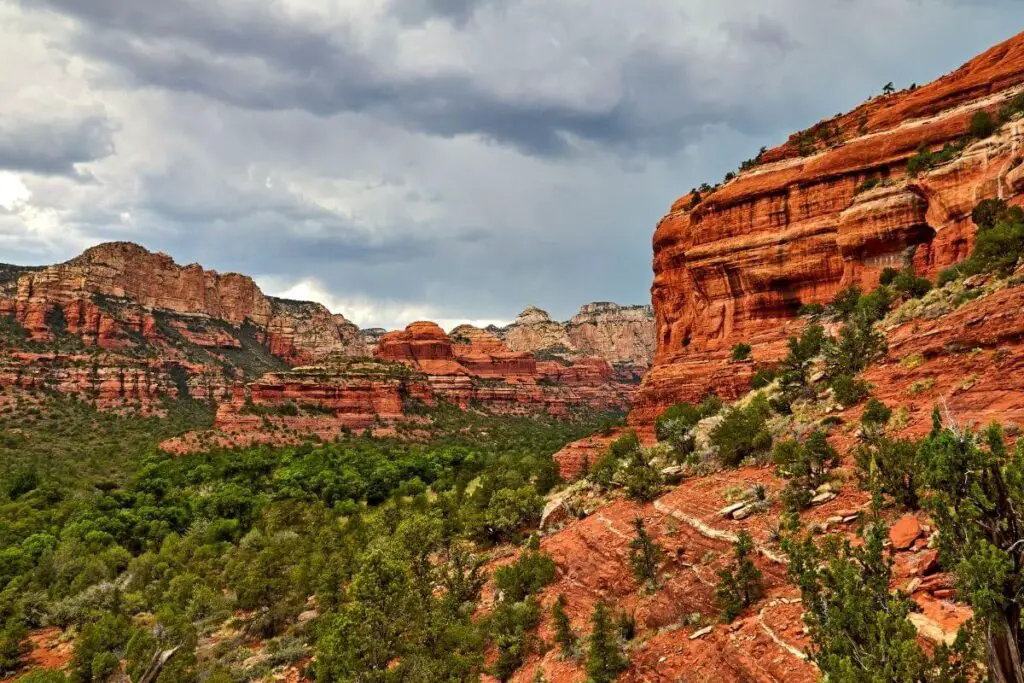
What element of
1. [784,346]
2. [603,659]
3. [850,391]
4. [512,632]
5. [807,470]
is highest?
[784,346]

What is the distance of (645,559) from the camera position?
1666 cm

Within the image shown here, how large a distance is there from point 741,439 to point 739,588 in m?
8.96

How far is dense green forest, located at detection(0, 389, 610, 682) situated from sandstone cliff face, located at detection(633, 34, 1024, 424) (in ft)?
61.7

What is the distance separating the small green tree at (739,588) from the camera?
1271 centimetres

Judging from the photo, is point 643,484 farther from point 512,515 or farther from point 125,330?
point 125,330

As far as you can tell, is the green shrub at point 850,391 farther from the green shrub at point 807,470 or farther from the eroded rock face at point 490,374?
the eroded rock face at point 490,374

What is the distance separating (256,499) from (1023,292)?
57.5 meters

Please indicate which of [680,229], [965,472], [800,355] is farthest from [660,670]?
[680,229]

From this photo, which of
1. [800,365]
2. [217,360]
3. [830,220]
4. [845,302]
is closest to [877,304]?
[845,302]

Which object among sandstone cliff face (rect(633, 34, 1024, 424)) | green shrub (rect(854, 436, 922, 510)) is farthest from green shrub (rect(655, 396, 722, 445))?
green shrub (rect(854, 436, 922, 510))

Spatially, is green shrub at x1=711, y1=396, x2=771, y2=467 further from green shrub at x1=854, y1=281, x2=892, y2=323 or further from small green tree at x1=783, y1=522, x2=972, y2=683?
small green tree at x1=783, y1=522, x2=972, y2=683

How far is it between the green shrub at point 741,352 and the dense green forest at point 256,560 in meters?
16.4

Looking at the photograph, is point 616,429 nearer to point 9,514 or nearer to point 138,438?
point 9,514

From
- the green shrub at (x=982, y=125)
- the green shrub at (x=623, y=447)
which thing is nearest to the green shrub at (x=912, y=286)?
the green shrub at (x=982, y=125)
